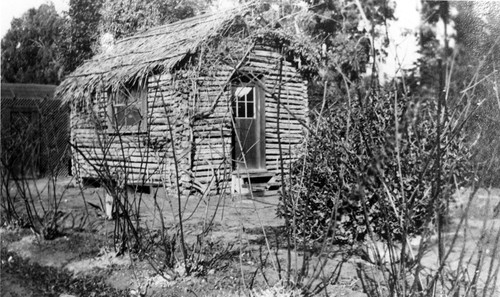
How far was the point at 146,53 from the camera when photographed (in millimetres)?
4855

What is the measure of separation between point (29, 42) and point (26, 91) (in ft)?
1.37

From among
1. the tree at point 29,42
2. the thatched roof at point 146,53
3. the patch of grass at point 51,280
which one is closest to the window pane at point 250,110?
the thatched roof at point 146,53

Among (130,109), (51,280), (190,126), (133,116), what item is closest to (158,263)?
(51,280)

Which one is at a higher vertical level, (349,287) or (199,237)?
(199,237)

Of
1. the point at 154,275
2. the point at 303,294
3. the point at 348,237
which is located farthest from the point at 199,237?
the point at 348,237

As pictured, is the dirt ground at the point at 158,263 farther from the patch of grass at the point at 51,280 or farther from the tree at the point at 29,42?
the tree at the point at 29,42

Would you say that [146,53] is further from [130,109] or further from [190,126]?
[130,109]

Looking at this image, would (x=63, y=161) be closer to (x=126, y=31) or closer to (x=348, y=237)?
(x=126, y=31)

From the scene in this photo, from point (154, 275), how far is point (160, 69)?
204cm

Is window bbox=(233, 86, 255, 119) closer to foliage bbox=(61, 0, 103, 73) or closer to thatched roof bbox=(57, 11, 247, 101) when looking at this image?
thatched roof bbox=(57, 11, 247, 101)

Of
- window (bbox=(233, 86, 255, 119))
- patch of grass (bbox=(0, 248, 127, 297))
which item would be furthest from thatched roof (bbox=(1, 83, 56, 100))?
window (bbox=(233, 86, 255, 119))

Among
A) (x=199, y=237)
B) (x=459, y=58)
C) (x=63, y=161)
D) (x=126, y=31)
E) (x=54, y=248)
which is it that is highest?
(x=126, y=31)

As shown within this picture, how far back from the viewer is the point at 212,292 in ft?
10.4

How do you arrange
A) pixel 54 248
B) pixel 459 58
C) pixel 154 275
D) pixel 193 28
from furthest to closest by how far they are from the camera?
pixel 193 28 → pixel 54 248 → pixel 154 275 → pixel 459 58
